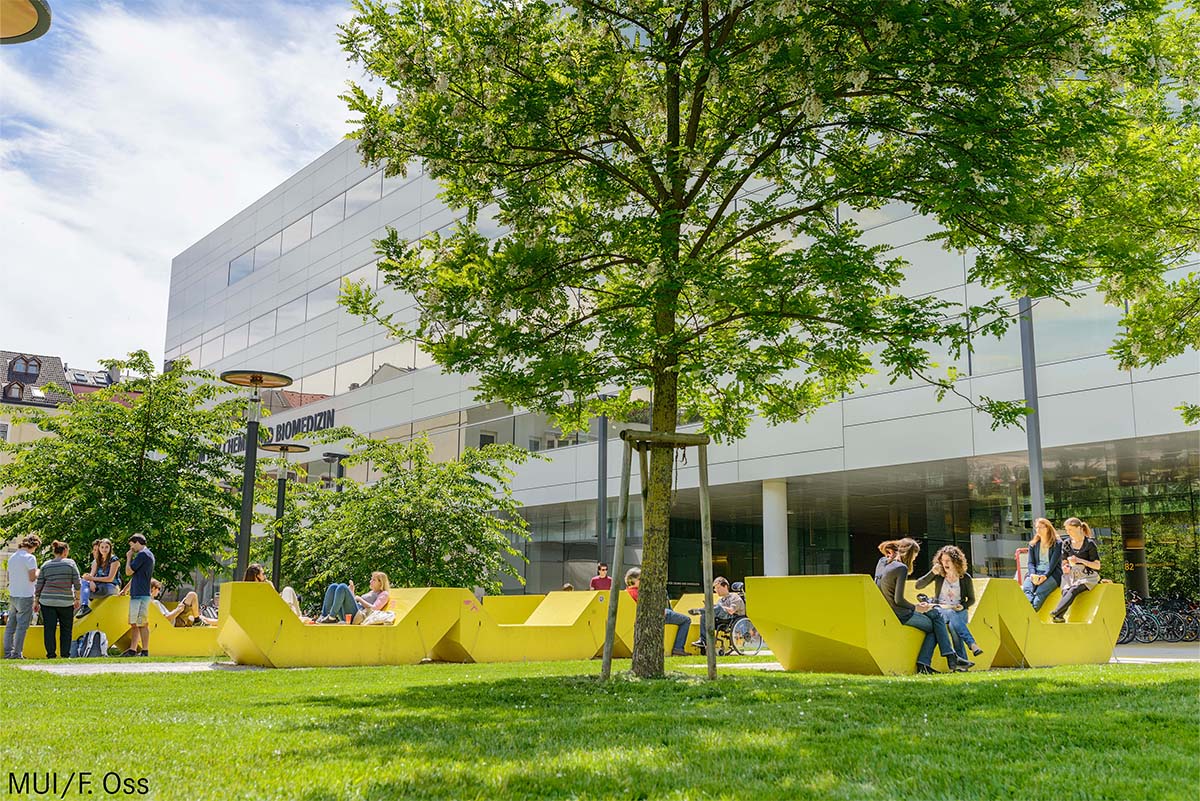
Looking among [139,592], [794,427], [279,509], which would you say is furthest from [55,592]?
[794,427]

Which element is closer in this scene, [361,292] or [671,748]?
[671,748]

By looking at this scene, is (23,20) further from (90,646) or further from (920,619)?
(90,646)

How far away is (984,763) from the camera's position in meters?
4.95

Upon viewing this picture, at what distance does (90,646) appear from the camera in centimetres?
1645

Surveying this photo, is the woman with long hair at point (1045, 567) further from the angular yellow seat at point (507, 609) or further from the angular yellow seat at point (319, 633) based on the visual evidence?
the angular yellow seat at point (507, 609)

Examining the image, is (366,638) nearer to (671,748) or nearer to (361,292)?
(361,292)

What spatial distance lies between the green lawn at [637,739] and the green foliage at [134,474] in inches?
428

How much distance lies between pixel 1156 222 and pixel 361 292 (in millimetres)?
8488

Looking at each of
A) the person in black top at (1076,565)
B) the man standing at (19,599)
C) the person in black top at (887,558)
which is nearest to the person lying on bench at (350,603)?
the man standing at (19,599)

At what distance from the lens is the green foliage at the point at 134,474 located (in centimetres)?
1958

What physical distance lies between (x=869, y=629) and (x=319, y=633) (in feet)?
23.5

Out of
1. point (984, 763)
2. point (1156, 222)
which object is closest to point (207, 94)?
point (984, 763)

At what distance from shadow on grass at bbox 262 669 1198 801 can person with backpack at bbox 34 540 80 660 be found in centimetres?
793

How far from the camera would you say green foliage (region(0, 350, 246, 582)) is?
1958 centimetres
